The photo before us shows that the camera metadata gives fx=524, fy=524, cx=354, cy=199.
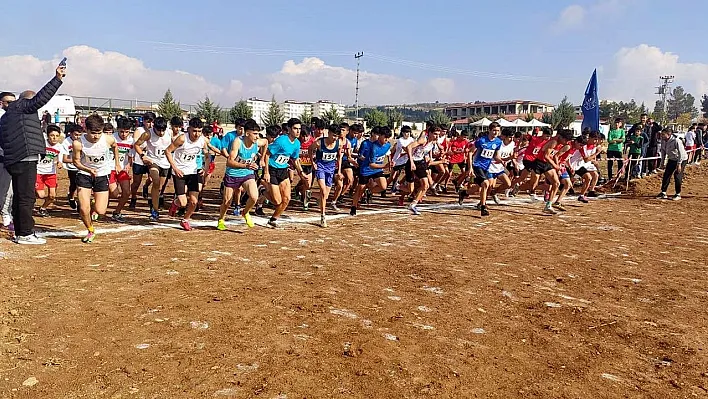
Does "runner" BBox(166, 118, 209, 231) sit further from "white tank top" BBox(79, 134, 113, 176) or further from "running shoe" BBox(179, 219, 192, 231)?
"white tank top" BBox(79, 134, 113, 176)

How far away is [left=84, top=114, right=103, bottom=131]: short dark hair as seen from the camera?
7.55 meters

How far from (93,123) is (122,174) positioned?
6.62ft

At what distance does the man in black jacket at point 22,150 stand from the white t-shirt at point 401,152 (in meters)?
7.39

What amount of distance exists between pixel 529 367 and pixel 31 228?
22.1 feet

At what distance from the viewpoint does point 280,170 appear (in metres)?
9.37

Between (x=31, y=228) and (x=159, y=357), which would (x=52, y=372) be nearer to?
(x=159, y=357)

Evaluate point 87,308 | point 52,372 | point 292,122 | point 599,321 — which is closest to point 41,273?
point 87,308

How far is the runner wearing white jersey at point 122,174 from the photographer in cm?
935

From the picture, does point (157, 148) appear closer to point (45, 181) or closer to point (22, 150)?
point (45, 181)

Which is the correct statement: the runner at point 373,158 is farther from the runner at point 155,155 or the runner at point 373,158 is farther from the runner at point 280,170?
the runner at point 155,155

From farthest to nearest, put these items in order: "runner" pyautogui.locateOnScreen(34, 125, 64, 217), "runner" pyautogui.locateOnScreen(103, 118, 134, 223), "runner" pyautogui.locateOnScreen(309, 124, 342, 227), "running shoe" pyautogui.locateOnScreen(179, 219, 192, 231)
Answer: "runner" pyautogui.locateOnScreen(309, 124, 342, 227)
"runner" pyautogui.locateOnScreen(34, 125, 64, 217)
"runner" pyautogui.locateOnScreen(103, 118, 134, 223)
"running shoe" pyautogui.locateOnScreen(179, 219, 192, 231)

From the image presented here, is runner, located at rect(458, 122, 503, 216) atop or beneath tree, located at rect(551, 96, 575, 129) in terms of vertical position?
beneath

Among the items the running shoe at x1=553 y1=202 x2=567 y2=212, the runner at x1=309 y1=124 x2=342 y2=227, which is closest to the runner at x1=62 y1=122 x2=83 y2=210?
the runner at x1=309 y1=124 x2=342 y2=227

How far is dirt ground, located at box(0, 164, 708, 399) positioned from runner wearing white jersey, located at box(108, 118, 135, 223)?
1.06 m
